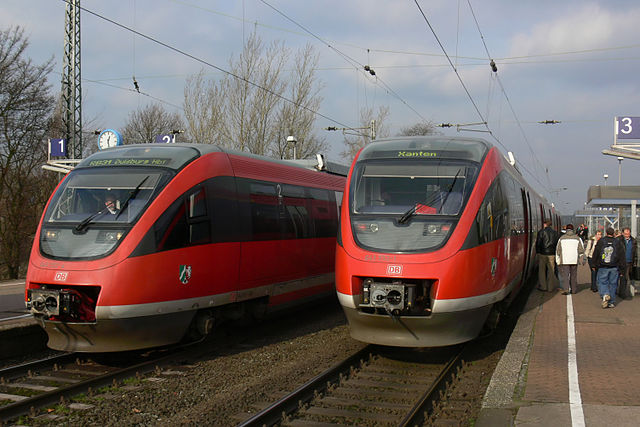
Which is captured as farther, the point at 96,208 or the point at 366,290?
the point at 96,208

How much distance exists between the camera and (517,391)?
6742 mm

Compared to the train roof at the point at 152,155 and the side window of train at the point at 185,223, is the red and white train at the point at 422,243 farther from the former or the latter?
the train roof at the point at 152,155

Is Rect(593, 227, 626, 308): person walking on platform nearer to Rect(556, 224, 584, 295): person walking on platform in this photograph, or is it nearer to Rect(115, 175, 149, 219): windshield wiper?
Rect(556, 224, 584, 295): person walking on platform

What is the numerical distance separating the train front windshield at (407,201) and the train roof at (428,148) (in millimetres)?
144

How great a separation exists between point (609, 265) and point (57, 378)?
1035cm

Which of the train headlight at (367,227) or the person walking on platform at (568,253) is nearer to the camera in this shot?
the train headlight at (367,227)

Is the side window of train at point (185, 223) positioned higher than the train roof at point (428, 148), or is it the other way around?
the train roof at point (428, 148)

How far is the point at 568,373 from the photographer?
744cm

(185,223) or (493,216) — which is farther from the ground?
(493,216)

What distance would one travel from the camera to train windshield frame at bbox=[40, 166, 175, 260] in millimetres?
8062

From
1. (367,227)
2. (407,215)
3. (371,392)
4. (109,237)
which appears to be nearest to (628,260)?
(407,215)

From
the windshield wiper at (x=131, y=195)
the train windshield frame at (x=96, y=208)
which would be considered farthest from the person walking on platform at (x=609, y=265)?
the windshield wiper at (x=131, y=195)

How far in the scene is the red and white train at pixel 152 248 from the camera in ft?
25.8

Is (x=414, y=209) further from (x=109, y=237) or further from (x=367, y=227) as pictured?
(x=109, y=237)
